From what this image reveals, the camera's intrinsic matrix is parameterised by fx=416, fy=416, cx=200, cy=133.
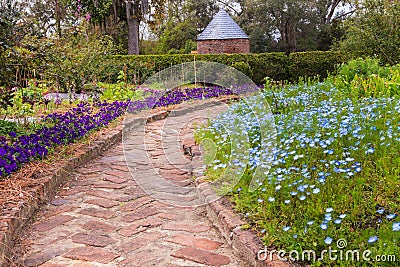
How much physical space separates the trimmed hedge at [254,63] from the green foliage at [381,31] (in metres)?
2.50

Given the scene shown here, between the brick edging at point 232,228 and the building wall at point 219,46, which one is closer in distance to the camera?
the brick edging at point 232,228

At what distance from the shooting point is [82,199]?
3.57 metres

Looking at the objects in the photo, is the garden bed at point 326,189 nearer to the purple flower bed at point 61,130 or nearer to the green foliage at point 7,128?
the purple flower bed at point 61,130

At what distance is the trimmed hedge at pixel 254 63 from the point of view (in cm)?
1416

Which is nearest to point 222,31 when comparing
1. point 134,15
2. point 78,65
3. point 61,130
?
point 134,15

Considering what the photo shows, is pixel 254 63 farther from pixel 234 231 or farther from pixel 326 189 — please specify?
pixel 234 231

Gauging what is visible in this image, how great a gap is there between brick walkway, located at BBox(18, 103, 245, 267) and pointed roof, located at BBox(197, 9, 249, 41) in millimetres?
14957

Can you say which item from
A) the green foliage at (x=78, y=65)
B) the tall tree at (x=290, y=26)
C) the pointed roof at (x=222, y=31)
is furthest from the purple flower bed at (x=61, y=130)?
the tall tree at (x=290, y=26)

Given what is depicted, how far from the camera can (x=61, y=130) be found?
482cm

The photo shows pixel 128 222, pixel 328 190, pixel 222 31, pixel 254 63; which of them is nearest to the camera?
pixel 328 190

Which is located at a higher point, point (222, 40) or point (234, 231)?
point (222, 40)

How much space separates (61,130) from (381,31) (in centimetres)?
951

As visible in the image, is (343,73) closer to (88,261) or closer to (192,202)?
(192,202)

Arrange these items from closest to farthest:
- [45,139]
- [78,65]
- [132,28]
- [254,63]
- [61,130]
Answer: [45,139] → [61,130] → [78,65] → [254,63] → [132,28]
